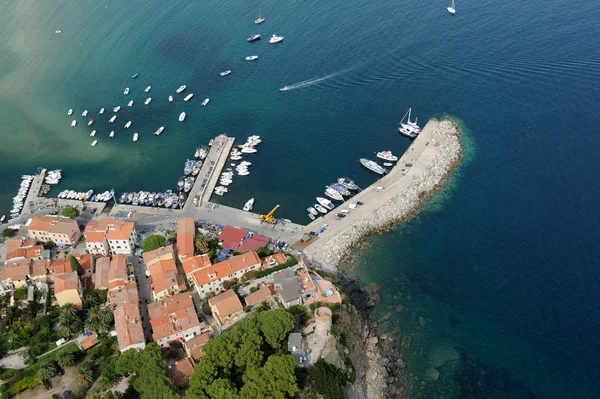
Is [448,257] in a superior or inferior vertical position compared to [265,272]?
inferior

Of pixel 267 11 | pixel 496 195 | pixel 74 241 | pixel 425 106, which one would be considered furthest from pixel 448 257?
pixel 267 11

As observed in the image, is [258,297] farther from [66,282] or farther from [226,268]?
[66,282]

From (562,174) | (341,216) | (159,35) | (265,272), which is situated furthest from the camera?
(159,35)

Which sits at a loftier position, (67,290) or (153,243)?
(67,290)

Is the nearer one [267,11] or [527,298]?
[527,298]

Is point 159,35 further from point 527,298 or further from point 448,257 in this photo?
point 527,298

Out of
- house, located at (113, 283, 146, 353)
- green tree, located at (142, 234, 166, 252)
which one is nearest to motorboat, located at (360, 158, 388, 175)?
green tree, located at (142, 234, 166, 252)

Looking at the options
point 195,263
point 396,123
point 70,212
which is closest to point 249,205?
point 195,263

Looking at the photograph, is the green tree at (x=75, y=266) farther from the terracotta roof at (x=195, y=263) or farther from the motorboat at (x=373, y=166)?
the motorboat at (x=373, y=166)
